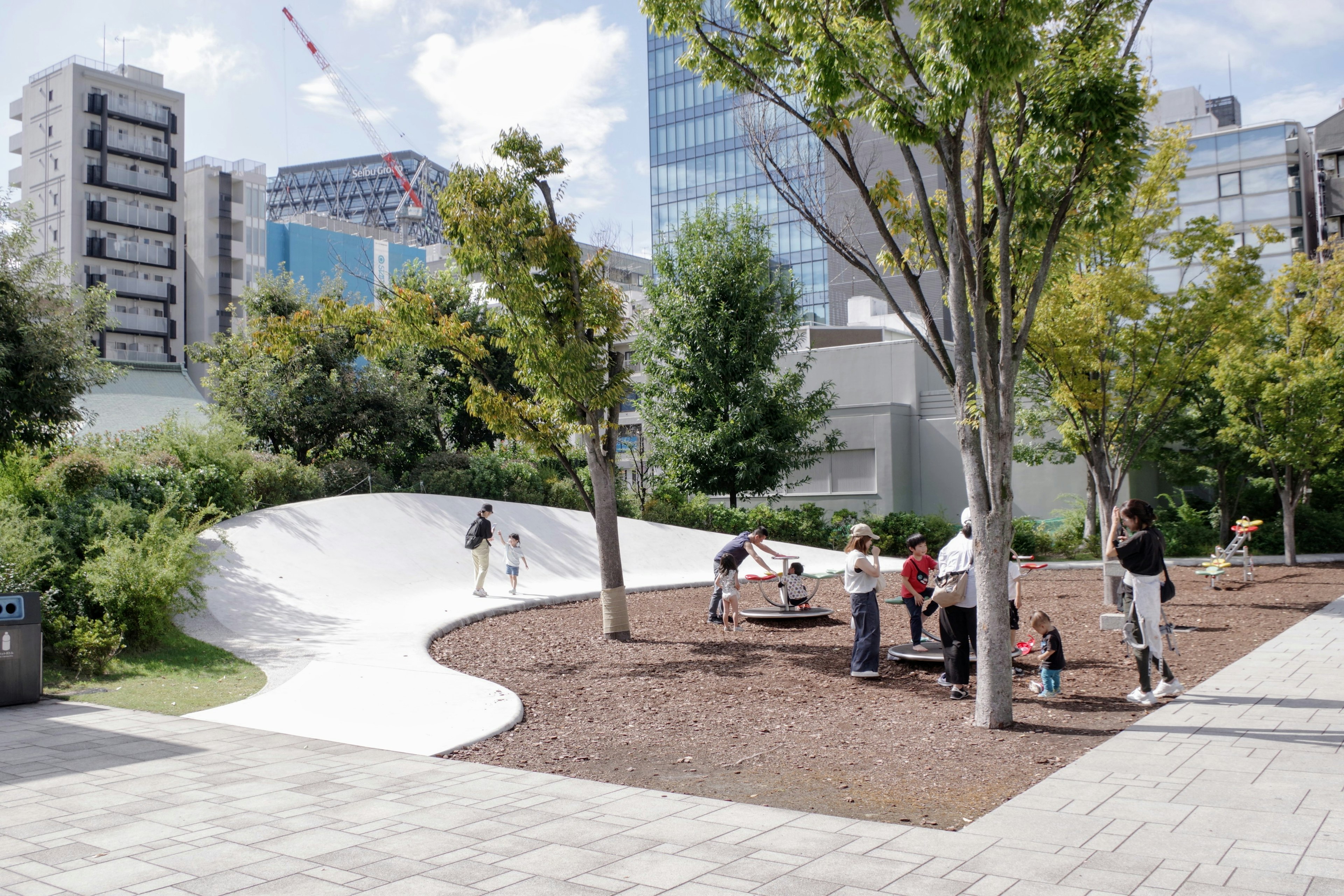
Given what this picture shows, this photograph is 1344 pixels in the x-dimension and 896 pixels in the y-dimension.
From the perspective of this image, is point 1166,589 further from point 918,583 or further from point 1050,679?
point 918,583

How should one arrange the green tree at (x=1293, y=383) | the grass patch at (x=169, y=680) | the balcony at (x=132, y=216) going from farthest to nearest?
the balcony at (x=132, y=216), the green tree at (x=1293, y=383), the grass patch at (x=169, y=680)

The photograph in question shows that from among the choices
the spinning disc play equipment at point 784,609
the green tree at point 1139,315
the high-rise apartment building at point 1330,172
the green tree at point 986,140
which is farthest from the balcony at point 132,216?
the high-rise apartment building at point 1330,172

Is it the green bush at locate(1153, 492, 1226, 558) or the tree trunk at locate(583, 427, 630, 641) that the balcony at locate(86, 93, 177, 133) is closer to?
the tree trunk at locate(583, 427, 630, 641)

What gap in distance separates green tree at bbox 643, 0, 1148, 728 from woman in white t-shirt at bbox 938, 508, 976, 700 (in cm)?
106

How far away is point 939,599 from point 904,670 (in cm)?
183

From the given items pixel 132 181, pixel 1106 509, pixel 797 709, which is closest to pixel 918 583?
pixel 797 709

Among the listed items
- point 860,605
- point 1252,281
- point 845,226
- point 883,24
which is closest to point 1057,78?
point 883,24

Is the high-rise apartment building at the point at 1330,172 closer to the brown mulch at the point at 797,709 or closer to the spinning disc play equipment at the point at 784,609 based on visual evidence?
the brown mulch at the point at 797,709

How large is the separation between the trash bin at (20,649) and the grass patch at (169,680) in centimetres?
40

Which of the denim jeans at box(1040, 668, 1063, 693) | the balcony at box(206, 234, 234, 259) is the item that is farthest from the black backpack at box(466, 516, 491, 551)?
the balcony at box(206, 234, 234, 259)

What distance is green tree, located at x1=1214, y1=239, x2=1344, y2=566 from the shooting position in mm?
19875

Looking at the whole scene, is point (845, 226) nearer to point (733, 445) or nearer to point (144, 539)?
point (144, 539)

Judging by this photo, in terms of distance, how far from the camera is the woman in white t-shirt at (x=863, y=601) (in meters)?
9.27

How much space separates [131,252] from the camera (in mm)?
57844
